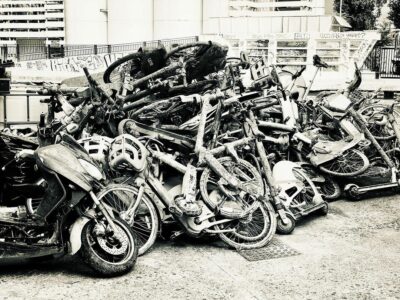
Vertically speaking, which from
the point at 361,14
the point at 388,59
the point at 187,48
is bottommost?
the point at 187,48

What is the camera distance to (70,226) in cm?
527

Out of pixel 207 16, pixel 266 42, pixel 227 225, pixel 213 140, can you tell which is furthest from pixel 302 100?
pixel 207 16

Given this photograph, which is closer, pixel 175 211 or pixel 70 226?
pixel 70 226

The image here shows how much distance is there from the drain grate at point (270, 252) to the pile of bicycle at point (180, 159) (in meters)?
0.08

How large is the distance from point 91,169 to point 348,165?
13.5 feet

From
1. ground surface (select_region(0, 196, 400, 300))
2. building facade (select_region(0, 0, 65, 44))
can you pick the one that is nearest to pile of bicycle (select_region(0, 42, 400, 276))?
ground surface (select_region(0, 196, 400, 300))

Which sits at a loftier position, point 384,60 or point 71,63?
point 384,60

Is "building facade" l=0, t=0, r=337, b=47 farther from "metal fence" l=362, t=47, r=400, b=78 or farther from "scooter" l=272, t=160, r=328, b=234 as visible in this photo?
"scooter" l=272, t=160, r=328, b=234

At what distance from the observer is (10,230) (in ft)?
17.1

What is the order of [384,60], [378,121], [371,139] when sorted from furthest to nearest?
1. [384,60]
2. [378,121]
3. [371,139]

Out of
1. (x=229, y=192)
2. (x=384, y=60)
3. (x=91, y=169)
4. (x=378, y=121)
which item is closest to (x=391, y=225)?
(x=229, y=192)

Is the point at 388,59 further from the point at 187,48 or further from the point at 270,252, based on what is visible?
the point at 270,252

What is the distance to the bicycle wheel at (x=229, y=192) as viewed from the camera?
20.2ft

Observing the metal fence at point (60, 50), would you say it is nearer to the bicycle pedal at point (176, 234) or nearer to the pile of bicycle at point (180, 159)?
the pile of bicycle at point (180, 159)
